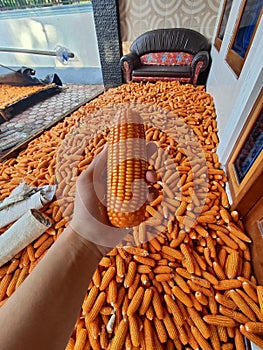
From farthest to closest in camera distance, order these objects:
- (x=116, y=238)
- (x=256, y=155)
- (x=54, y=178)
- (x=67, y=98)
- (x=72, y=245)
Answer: (x=67, y=98), (x=54, y=178), (x=256, y=155), (x=116, y=238), (x=72, y=245)

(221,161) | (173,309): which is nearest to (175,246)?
(173,309)

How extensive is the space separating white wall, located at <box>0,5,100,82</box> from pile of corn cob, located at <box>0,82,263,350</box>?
514 centimetres

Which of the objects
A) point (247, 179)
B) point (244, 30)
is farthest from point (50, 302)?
point (244, 30)

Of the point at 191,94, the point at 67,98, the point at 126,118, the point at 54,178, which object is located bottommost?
the point at 67,98

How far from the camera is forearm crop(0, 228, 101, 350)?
1.28ft

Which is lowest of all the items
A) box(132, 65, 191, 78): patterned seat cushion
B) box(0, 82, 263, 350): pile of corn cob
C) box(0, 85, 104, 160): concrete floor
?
box(0, 85, 104, 160): concrete floor

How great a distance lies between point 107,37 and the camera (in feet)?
13.1

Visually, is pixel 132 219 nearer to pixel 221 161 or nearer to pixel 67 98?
pixel 221 161

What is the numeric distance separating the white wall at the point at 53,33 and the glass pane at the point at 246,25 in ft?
14.1

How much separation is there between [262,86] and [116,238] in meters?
1.01

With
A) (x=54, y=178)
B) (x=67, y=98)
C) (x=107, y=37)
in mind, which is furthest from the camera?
(x=107, y=37)

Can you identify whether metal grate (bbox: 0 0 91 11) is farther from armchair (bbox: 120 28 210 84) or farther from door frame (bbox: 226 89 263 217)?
door frame (bbox: 226 89 263 217)

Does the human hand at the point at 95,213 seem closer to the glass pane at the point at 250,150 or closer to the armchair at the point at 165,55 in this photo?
the glass pane at the point at 250,150

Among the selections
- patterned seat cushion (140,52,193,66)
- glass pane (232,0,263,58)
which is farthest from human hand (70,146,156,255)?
patterned seat cushion (140,52,193,66)
